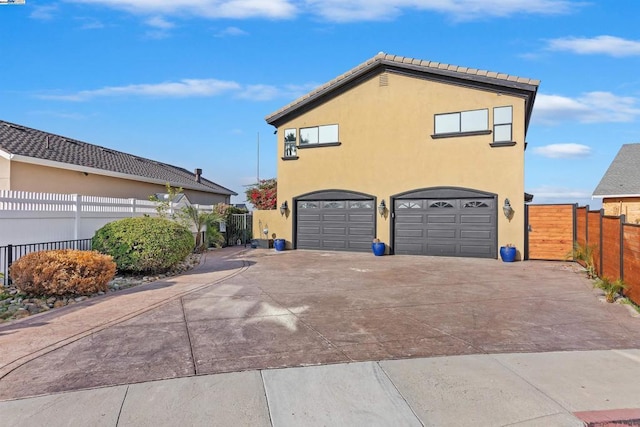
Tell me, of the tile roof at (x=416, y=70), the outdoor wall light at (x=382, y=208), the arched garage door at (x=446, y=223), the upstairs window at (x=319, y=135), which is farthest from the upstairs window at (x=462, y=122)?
the upstairs window at (x=319, y=135)

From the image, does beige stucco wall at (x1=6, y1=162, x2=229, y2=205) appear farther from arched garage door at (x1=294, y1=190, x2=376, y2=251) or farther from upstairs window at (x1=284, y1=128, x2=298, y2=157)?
arched garage door at (x1=294, y1=190, x2=376, y2=251)

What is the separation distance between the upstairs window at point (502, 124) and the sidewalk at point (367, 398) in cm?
1097

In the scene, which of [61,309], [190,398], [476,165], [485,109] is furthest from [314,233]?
[190,398]

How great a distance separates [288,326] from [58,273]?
193 inches

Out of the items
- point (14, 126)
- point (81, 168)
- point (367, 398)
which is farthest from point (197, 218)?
point (367, 398)

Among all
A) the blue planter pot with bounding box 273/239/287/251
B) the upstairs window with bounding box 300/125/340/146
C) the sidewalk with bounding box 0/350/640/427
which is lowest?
the sidewalk with bounding box 0/350/640/427

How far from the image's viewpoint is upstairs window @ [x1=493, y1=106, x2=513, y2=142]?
44.9 ft

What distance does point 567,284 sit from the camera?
29.9ft

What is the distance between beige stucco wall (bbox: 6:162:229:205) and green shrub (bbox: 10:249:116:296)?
7.37m

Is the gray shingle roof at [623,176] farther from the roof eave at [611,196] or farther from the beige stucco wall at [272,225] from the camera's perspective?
the beige stucco wall at [272,225]

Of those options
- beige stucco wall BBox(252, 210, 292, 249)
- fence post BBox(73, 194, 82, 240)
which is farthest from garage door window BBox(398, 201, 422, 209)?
fence post BBox(73, 194, 82, 240)

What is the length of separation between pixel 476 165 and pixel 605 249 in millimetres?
5950

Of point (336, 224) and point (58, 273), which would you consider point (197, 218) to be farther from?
point (58, 273)

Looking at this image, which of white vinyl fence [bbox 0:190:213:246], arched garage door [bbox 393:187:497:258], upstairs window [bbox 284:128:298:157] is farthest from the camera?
upstairs window [bbox 284:128:298:157]
